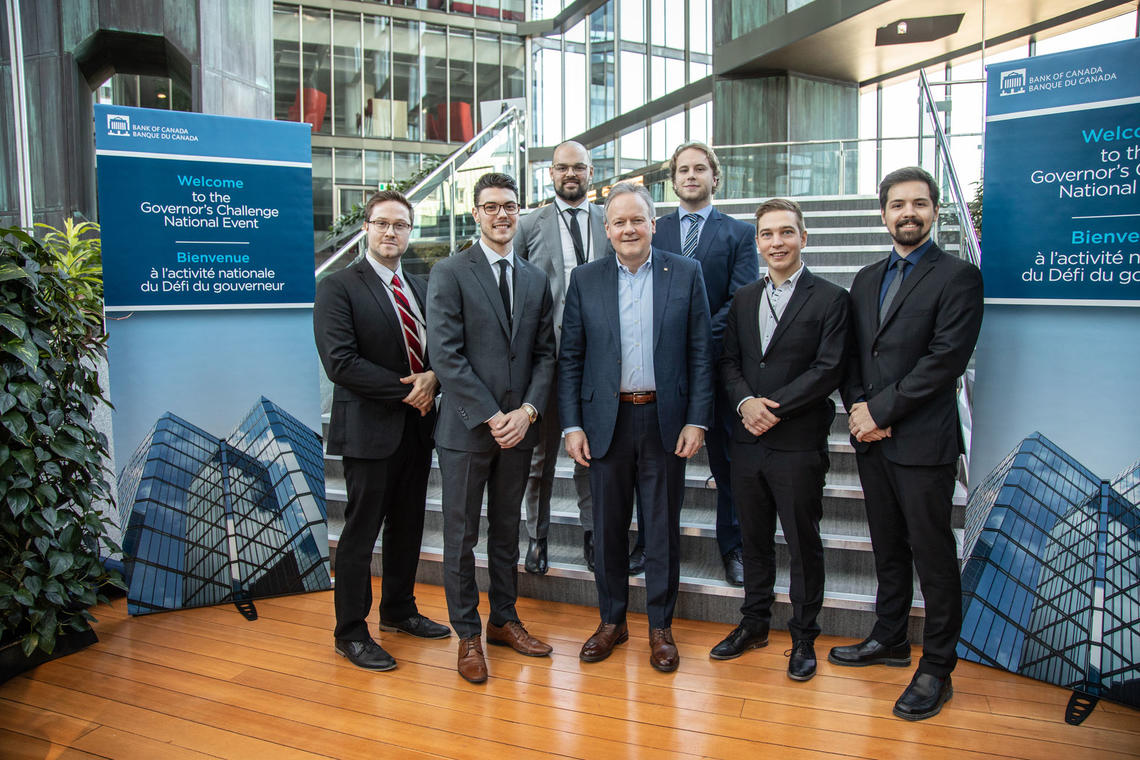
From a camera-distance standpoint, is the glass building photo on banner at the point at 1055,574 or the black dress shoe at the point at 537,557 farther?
the black dress shoe at the point at 537,557

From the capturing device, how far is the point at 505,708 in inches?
104

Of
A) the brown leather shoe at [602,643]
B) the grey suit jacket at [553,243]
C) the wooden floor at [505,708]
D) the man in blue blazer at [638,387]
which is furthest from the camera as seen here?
the grey suit jacket at [553,243]

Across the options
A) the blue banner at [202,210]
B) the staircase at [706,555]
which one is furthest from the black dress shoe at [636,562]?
the blue banner at [202,210]

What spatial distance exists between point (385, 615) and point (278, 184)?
2.15 metres

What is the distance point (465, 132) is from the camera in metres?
19.0

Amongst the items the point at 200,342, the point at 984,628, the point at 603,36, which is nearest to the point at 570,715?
the point at 984,628

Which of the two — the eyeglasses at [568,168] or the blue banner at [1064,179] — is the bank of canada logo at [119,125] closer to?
the eyeglasses at [568,168]

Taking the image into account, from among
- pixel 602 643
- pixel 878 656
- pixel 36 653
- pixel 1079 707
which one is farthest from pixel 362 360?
pixel 1079 707

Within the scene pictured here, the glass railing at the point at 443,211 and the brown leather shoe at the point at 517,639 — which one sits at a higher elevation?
the glass railing at the point at 443,211

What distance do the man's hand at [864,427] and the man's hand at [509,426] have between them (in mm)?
1220

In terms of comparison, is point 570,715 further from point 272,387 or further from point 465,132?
point 465,132

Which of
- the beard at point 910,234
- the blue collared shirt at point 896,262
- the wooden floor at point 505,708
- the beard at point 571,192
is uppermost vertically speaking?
the beard at point 571,192

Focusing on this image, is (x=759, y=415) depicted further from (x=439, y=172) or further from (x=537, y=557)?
(x=439, y=172)

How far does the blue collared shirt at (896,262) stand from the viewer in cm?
266
